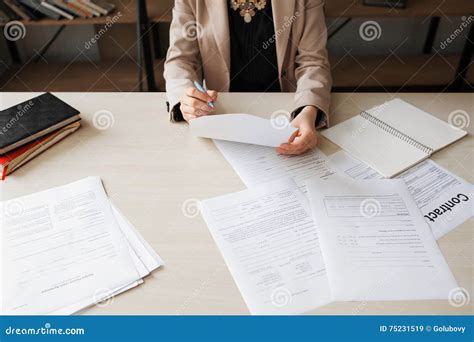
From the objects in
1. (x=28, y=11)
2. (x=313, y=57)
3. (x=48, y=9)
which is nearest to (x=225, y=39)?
(x=313, y=57)

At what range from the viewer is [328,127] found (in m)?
1.24

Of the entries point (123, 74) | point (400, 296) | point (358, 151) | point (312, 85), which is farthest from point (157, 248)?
point (123, 74)

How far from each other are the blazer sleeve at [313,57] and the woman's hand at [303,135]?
0.10 metres

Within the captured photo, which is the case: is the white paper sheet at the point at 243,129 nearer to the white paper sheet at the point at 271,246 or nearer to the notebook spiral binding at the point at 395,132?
the white paper sheet at the point at 271,246

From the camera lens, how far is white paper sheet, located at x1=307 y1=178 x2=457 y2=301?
0.80 m

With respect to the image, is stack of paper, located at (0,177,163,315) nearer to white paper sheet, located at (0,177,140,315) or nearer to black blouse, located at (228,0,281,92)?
white paper sheet, located at (0,177,140,315)

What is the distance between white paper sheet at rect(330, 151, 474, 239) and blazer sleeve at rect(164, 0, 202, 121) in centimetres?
59

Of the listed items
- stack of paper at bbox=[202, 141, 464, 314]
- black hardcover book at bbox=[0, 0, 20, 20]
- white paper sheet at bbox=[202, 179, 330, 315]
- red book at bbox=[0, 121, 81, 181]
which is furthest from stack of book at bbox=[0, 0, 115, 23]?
white paper sheet at bbox=[202, 179, 330, 315]

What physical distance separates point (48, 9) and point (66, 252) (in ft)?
6.70

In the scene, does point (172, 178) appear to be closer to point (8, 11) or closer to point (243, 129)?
point (243, 129)

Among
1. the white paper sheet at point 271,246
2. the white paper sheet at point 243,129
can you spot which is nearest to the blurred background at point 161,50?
the white paper sheet at point 243,129

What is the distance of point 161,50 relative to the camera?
9.67 ft

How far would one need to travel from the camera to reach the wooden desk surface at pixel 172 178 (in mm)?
786

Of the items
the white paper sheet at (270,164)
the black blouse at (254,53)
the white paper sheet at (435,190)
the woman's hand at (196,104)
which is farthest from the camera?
the black blouse at (254,53)
